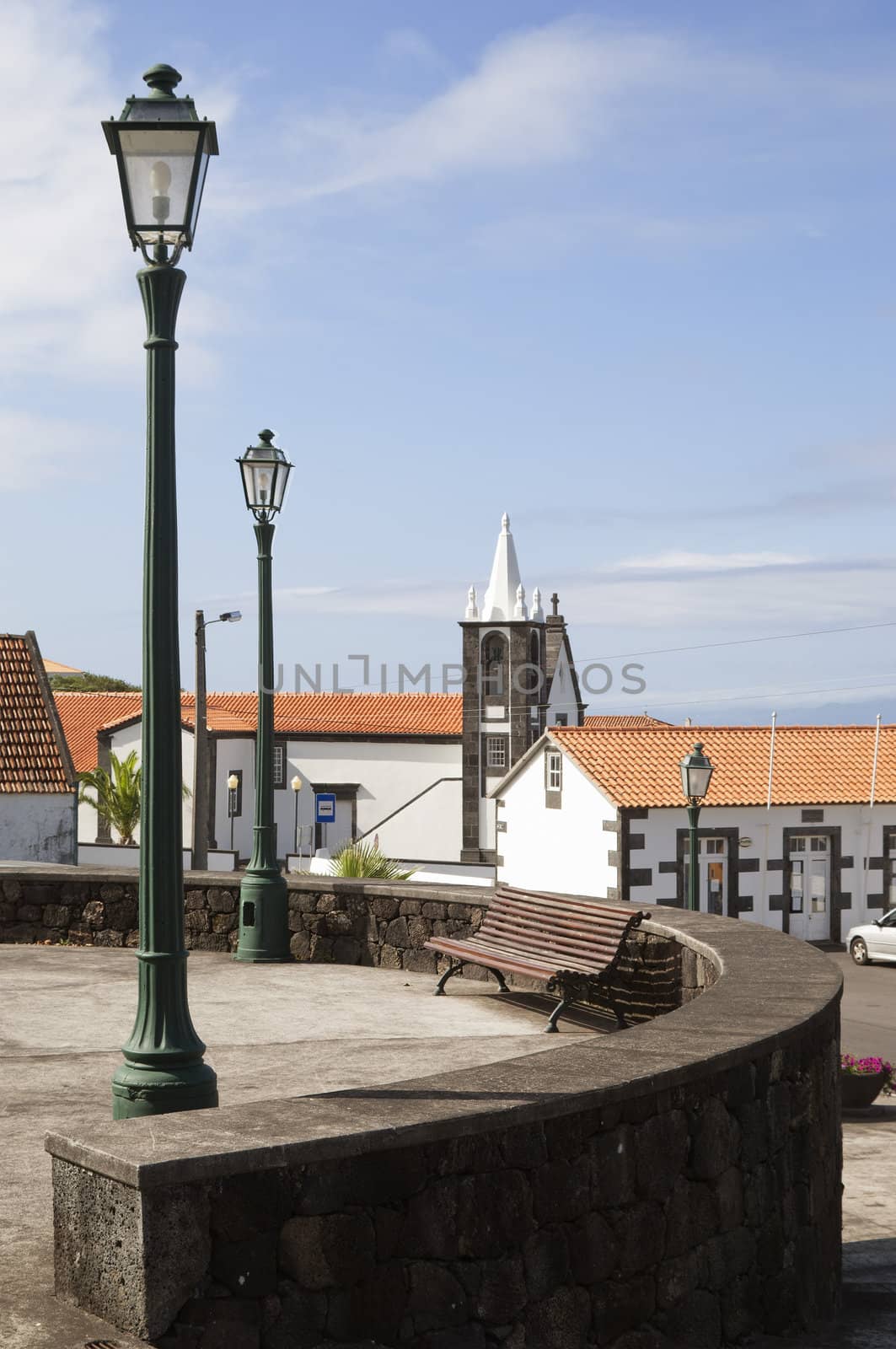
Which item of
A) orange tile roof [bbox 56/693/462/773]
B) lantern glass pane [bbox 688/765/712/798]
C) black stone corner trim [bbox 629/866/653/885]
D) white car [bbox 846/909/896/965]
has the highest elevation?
orange tile roof [bbox 56/693/462/773]

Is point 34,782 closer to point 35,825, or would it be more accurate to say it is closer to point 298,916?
point 35,825

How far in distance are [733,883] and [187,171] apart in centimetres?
3076

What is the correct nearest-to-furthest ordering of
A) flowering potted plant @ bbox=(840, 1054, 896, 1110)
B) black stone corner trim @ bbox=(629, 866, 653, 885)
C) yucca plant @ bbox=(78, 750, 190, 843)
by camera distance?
flowering potted plant @ bbox=(840, 1054, 896, 1110) → black stone corner trim @ bbox=(629, 866, 653, 885) → yucca plant @ bbox=(78, 750, 190, 843)

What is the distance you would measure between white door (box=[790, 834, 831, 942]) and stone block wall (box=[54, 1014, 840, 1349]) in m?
30.4

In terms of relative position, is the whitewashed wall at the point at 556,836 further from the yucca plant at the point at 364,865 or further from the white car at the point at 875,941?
the yucca plant at the point at 364,865

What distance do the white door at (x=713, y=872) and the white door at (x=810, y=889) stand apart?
194 cm

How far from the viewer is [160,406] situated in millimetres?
5066

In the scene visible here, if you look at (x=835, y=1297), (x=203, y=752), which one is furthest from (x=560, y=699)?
(x=835, y=1297)

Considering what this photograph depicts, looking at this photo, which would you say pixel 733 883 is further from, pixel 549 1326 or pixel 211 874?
pixel 549 1326

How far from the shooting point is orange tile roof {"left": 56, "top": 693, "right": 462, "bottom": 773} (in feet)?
187

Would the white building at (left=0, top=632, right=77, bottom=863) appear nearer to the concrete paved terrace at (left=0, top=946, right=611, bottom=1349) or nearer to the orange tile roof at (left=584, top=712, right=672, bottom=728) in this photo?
the concrete paved terrace at (left=0, top=946, right=611, bottom=1349)

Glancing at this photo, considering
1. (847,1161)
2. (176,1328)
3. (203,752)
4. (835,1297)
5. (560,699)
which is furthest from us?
(560,699)

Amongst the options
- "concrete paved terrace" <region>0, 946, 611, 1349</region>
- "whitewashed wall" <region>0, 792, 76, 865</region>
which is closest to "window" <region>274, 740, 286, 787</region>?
"whitewashed wall" <region>0, 792, 76, 865</region>

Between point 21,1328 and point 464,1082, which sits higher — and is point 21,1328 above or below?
below
